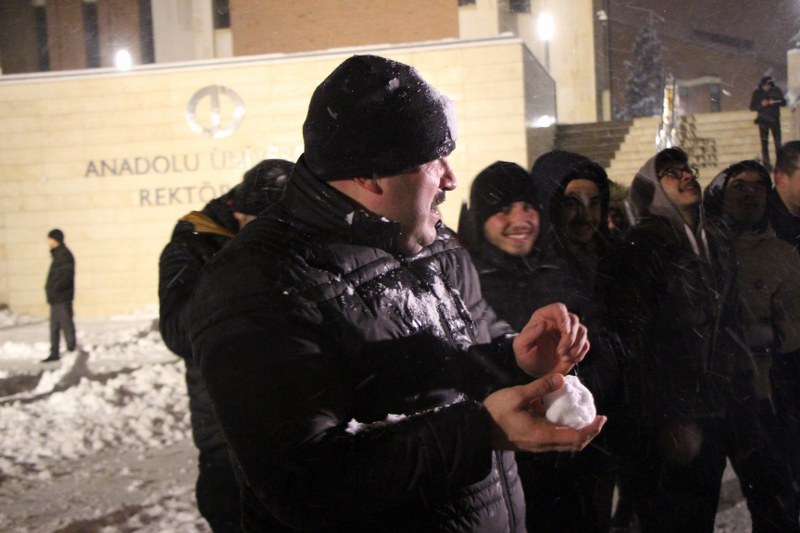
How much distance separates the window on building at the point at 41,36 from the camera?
2440 cm

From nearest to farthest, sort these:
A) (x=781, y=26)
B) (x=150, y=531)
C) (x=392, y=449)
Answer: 1. (x=392, y=449)
2. (x=150, y=531)
3. (x=781, y=26)

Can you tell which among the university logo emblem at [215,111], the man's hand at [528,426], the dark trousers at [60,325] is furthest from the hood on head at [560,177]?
the university logo emblem at [215,111]

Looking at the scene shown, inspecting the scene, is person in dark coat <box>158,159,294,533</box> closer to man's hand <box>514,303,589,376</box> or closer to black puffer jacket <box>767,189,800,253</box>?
man's hand <box>514,303,589,376</box>

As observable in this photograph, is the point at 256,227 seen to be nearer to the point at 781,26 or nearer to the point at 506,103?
the point at 506,103

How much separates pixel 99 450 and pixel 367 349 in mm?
5658

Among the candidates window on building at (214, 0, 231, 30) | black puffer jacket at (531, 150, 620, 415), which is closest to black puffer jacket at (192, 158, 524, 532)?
black puffer jacket at (531, 150, 620, 415)

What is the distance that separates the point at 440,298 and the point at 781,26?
19145 millimetres

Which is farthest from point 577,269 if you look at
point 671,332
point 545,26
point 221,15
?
point 545,26

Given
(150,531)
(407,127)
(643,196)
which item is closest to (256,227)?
(407,127)

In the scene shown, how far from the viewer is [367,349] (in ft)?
4.77

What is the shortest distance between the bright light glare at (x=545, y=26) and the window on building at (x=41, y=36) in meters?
15.2

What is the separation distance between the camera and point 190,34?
18.8 metres

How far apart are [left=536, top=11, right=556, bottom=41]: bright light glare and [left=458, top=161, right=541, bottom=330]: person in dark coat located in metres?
18.8

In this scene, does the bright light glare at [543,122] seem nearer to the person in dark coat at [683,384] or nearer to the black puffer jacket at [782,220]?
the black puffer jacket at [782,220]
